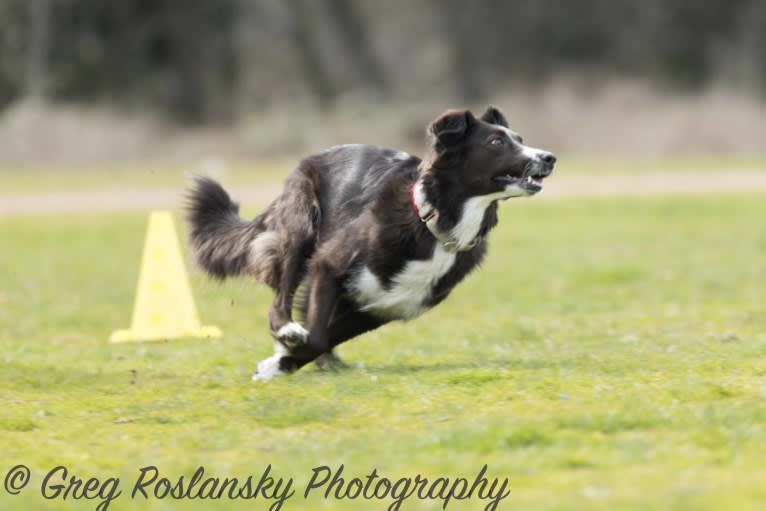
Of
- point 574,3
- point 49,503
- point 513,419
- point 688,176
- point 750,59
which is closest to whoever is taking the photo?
point 49,503

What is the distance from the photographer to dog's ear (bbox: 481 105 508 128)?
9.08 m

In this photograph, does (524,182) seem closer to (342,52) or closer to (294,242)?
(294,242)

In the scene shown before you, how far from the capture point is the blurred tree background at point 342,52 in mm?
47719

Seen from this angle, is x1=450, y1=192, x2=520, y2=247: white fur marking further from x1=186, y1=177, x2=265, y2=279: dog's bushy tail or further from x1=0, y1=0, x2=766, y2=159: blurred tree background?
x1=0, y1=0, x2=766, y2=159: blurred tree background

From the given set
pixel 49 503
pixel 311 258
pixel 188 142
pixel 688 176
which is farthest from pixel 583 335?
pixel 188 142

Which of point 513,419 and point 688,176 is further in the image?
point 688,176

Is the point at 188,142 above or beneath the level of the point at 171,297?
beneath

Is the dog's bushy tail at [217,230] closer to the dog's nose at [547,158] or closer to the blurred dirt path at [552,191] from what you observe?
the dog's nose at [547,158]

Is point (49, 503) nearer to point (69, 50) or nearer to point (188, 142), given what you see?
point (188, 142)

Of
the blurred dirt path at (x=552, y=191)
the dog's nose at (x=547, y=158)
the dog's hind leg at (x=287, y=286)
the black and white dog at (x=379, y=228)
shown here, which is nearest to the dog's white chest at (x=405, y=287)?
the black and white dog at (x=379, y=228)

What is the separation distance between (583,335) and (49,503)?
252 inches

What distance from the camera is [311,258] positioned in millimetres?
9180

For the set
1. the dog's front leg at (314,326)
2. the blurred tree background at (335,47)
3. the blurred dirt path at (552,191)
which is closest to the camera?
the dog's front leg at (314,326)

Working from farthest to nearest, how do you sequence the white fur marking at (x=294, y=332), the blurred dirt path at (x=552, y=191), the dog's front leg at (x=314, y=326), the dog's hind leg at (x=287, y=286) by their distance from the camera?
the blurred dirt path at (x=552, y=191) → the dog's hind leg at (x=287, y=286) → the dog's front leg at (x=314, y=326) → the white fur marking at (x=294, y=332)
